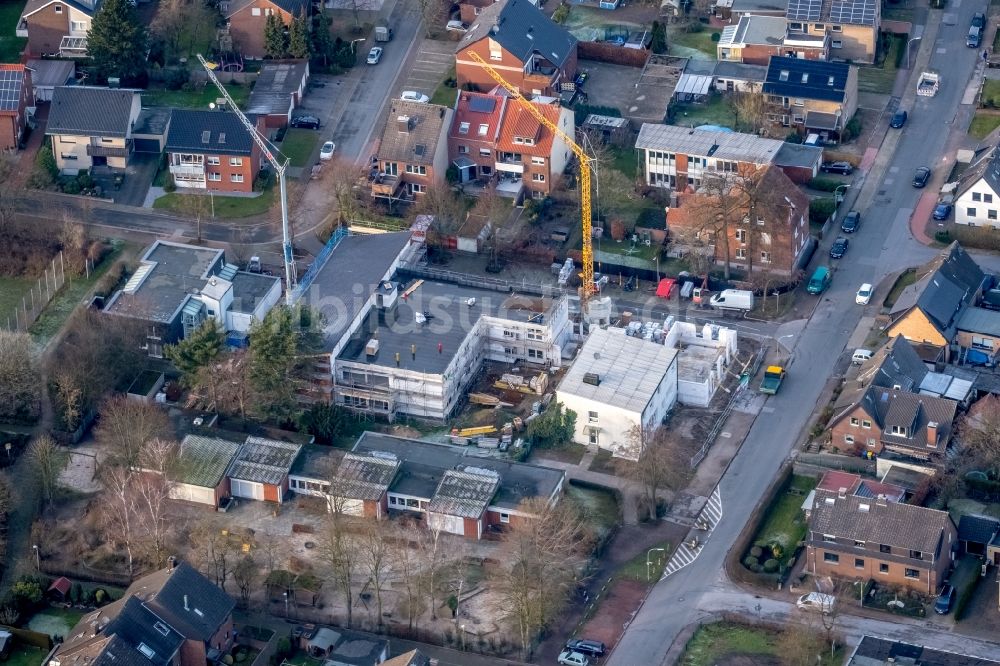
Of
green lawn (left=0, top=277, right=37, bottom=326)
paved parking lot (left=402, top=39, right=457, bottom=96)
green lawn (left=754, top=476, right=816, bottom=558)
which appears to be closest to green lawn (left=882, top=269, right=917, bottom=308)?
green lawn (left=754, top=476, right=816, bottom=558)

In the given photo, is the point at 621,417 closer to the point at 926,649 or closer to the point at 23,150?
the point at 926,649

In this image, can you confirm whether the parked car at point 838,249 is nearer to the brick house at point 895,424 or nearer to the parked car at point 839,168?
the parked car at point 839,168

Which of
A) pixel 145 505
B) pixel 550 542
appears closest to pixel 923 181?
pixel 550 542

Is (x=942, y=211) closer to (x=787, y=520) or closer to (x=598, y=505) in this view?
(x=787, y=520)

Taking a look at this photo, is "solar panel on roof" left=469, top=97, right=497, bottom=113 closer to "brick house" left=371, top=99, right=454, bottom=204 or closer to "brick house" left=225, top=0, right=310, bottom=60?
"brick house" left=371, top=99, right=454, bottom=204

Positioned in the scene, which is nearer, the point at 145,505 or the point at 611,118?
the point at 145,505

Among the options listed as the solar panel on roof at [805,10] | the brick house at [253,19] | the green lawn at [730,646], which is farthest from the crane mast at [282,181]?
the solar panel on roof at [805,10]

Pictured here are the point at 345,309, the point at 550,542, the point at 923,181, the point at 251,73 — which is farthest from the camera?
the point at 251,73

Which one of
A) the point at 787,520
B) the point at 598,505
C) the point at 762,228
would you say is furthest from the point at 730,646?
the point at 762,228
